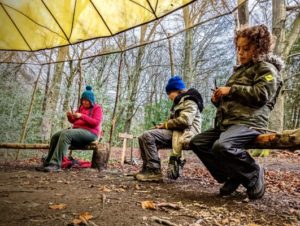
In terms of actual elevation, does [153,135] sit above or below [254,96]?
below

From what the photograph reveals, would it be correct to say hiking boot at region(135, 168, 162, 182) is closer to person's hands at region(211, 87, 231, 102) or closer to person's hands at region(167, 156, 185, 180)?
person's hands at region(167, 156, 185, 180)

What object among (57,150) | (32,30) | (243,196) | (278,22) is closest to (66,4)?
(32,30)

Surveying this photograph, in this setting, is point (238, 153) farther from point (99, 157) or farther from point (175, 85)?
point (99, 157)

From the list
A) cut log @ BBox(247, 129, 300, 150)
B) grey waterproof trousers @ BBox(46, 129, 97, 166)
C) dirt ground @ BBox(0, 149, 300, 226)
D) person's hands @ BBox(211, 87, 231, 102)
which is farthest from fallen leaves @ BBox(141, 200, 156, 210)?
grey waterproof trousers @ BBox(46, 129, 97, 166)

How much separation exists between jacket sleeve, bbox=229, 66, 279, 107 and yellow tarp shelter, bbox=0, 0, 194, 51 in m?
2.01

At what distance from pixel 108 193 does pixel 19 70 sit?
726cm

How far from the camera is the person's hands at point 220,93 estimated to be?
2961 mm

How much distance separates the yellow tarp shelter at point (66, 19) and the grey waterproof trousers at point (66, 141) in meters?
1.85

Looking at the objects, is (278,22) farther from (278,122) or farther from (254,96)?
(254,96)

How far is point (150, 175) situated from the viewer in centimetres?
402

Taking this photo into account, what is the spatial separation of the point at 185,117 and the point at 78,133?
2023mm

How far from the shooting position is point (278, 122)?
29.5 feet

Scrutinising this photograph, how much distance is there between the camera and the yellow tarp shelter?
484cm

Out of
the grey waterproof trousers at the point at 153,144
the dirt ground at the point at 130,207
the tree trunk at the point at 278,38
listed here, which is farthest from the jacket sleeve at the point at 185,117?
the tree trunk at the point at 278,38
